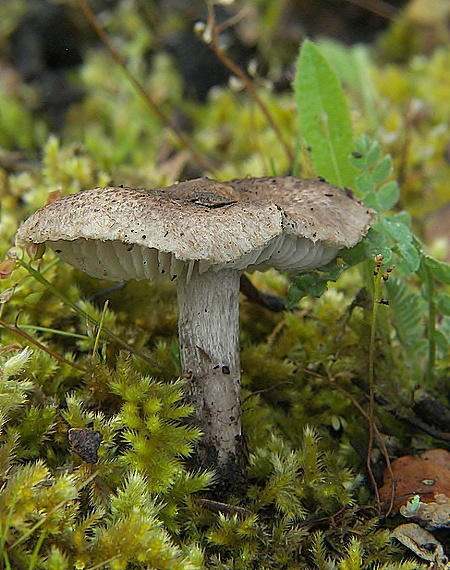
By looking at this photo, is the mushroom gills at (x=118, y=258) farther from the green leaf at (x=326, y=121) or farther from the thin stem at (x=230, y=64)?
the thin stem at (x=230, y=64)

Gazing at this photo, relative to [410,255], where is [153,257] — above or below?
above

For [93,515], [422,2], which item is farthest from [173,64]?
[93,515]

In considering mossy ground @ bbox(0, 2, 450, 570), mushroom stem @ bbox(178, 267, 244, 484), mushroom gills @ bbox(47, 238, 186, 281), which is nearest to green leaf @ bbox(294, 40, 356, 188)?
mossy ground @ bbox(0, 2, 450, 570)

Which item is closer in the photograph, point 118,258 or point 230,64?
point 118,258

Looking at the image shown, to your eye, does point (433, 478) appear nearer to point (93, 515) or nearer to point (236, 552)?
point (236, 552)

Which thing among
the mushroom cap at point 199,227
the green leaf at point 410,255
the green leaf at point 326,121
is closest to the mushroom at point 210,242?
the mushroom cap at point 199,227

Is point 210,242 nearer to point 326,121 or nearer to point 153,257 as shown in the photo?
point 153,257

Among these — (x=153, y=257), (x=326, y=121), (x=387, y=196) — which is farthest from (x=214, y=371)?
(x=326, y=121)
